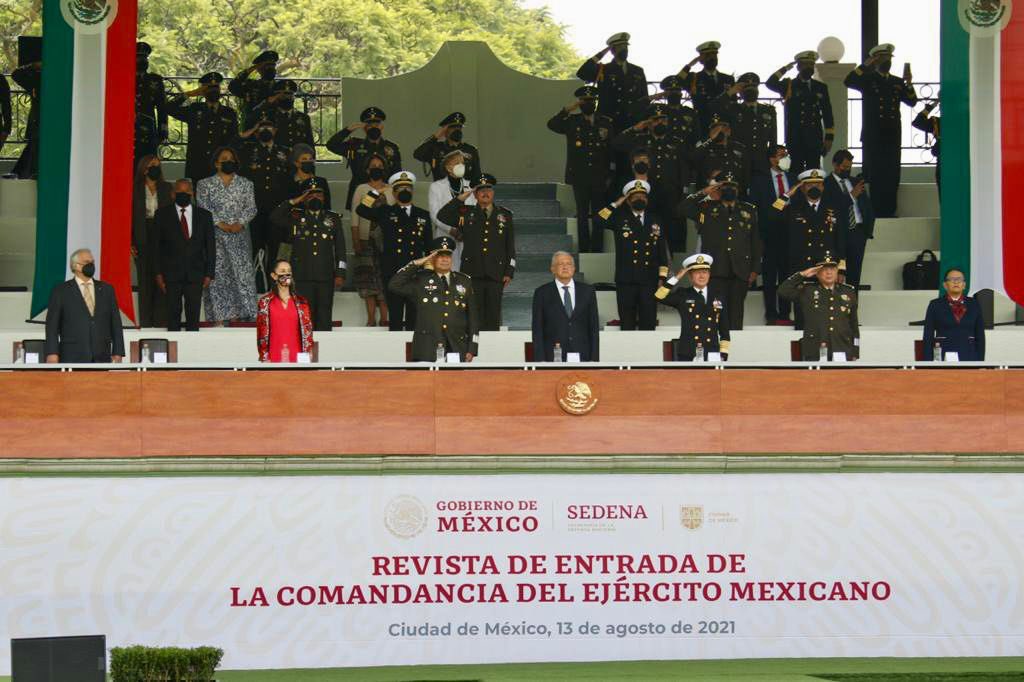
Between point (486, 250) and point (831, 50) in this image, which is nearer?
point (486, 250)

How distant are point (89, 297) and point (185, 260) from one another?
2.25m

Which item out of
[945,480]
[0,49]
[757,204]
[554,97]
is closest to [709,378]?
[945,480]

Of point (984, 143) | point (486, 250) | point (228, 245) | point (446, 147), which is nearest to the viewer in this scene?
point (984, 143)

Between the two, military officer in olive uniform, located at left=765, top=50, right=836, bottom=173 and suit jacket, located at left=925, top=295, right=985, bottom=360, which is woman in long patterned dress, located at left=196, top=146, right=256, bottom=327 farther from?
suit jacket, located at left=925, top=295, right=985, bottom=360

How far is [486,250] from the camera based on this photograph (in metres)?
15.4

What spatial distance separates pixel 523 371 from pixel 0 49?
84.6 feet

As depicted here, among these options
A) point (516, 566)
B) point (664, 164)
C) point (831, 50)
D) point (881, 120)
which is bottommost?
point (516, 566)

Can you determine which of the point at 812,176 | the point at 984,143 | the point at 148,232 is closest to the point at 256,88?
the point at 148,232

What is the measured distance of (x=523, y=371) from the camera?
41.9 ft

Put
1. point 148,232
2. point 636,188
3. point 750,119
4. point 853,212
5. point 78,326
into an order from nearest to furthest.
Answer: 1. point 78,326
2. point 636,188
3. point 148,232
4. point 853,212
5. point 750,119

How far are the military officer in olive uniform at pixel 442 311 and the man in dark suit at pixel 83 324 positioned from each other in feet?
6.61

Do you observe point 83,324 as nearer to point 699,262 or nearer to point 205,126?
point 699,262

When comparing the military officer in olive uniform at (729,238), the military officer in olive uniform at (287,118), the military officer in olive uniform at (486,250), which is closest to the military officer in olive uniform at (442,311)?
the military officer in olive uniform at (486,250)

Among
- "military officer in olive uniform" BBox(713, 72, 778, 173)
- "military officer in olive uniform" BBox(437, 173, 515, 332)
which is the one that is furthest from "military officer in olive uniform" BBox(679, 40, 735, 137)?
"military officer in olive uniform" BBox(437, 173, 515, 332)
